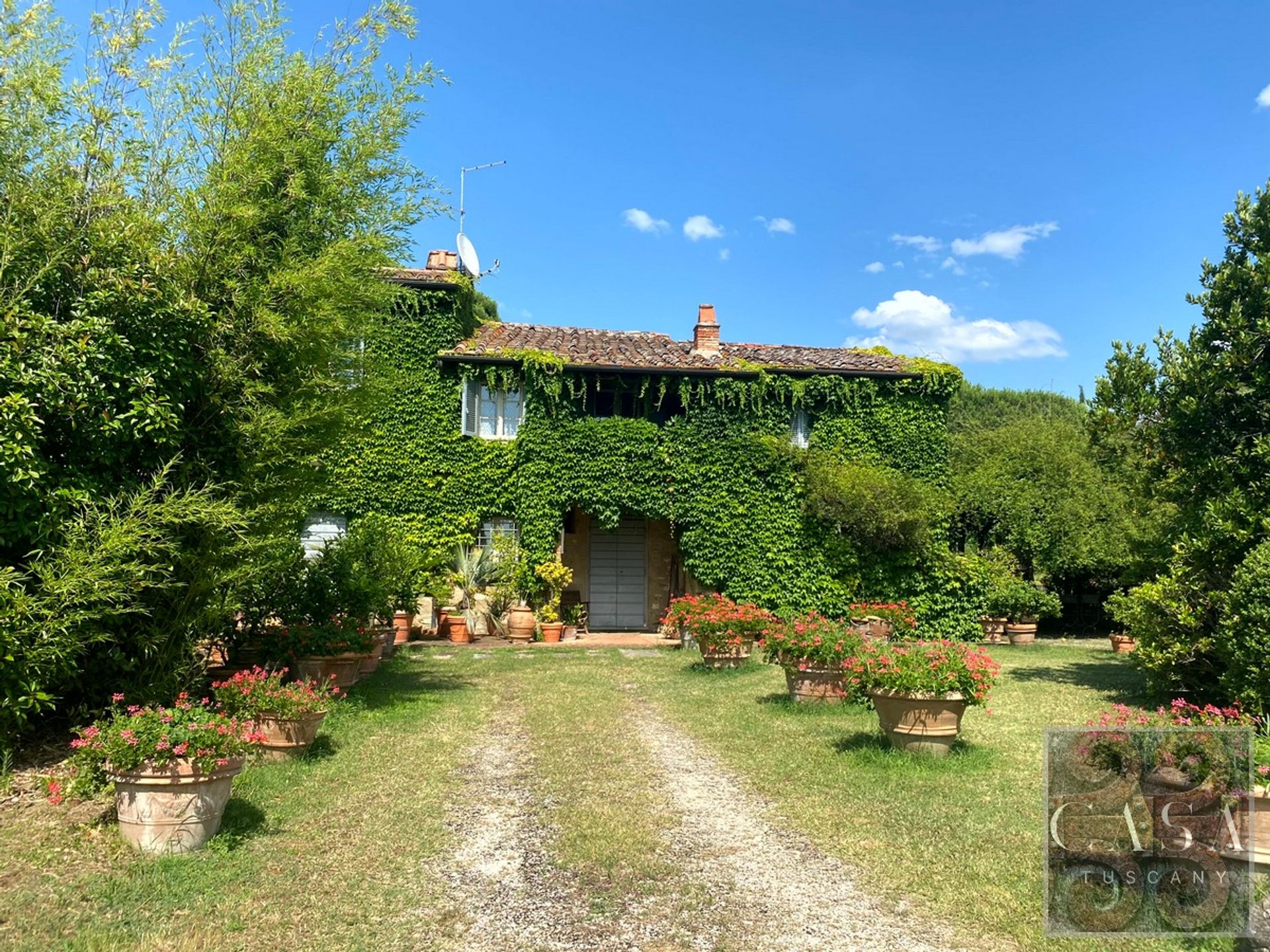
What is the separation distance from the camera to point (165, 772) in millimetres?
4543

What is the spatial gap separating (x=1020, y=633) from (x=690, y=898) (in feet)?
49.6

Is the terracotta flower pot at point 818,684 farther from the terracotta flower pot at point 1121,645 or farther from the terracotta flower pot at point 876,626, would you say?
the terracotta flower pot at point 1121,645

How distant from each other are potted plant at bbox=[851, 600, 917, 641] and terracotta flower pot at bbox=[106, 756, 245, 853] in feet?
35.7

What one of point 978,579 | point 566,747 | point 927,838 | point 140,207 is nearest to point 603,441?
point 978,579

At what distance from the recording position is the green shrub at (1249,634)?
7.38 m

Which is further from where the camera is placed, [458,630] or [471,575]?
[471,575]

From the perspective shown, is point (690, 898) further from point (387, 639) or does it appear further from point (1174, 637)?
point (387, 639)

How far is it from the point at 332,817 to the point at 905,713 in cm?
445

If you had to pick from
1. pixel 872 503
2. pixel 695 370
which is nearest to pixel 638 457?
pixel 695 370

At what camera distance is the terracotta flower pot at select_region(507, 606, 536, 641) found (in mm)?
15391

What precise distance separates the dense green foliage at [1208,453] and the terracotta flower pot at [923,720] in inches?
124

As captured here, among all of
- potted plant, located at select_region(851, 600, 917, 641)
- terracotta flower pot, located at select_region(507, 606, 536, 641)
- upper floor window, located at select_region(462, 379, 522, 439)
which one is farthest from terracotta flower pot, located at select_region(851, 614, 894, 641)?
upper floor window, located at select_region(462, 379, 522, 439)

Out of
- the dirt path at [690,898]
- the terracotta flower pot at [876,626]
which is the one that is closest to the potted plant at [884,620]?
the terracotta flower pot at [876,626]

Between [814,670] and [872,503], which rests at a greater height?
[872,503]
